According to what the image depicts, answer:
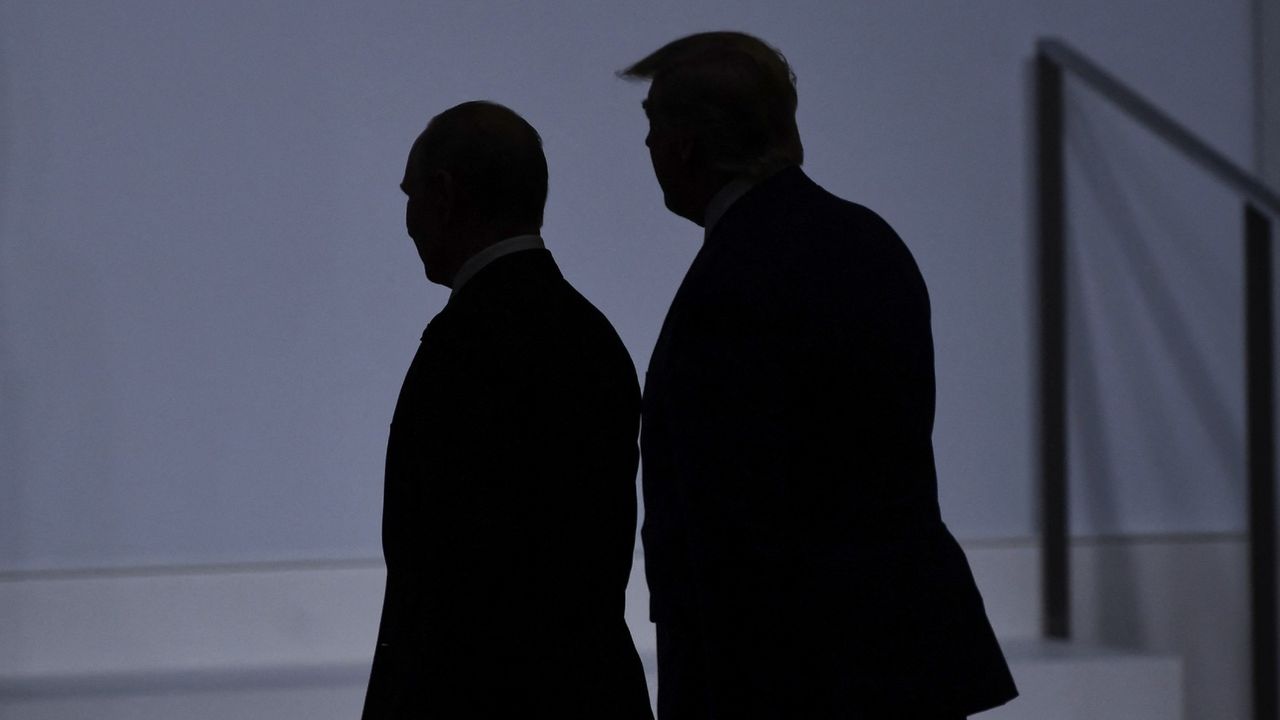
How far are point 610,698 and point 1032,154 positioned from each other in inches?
84.7

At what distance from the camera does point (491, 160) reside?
1.51 m

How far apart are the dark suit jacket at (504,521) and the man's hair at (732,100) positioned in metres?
0.23

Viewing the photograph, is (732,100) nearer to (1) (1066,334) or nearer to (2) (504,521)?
(2) (504,521)

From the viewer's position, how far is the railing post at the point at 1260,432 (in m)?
3.12

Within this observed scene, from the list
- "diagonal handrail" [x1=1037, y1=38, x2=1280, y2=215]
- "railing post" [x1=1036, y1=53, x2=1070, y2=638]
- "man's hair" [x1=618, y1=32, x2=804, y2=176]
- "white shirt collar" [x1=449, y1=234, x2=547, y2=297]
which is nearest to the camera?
"man's hair" [x1=618, y1=32, x2=804, y2=176]

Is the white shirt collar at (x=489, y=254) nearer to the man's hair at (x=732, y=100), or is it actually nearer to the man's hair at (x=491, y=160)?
the man's hair at (x=491, y=160)

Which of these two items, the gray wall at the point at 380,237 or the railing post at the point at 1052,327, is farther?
the railing post at the point at 1052,327

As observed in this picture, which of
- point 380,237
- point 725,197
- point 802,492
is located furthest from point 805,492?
point 380,237

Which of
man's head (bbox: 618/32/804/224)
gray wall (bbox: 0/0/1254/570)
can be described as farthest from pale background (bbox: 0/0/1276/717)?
man's head (bbox: 618/32/804/224)

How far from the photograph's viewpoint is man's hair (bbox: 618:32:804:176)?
1359mm

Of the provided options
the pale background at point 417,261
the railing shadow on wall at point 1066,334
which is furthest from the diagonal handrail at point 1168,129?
the pale background at point 417,261

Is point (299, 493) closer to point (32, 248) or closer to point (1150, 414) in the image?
point (32, 248)

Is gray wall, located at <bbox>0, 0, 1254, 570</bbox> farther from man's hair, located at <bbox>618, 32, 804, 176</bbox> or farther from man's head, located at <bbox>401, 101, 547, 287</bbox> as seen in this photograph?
man's hair, located at <bbox>618, 32, 804, 176</bbox>

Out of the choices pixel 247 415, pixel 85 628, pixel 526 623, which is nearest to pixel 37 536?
pixel 85 628
